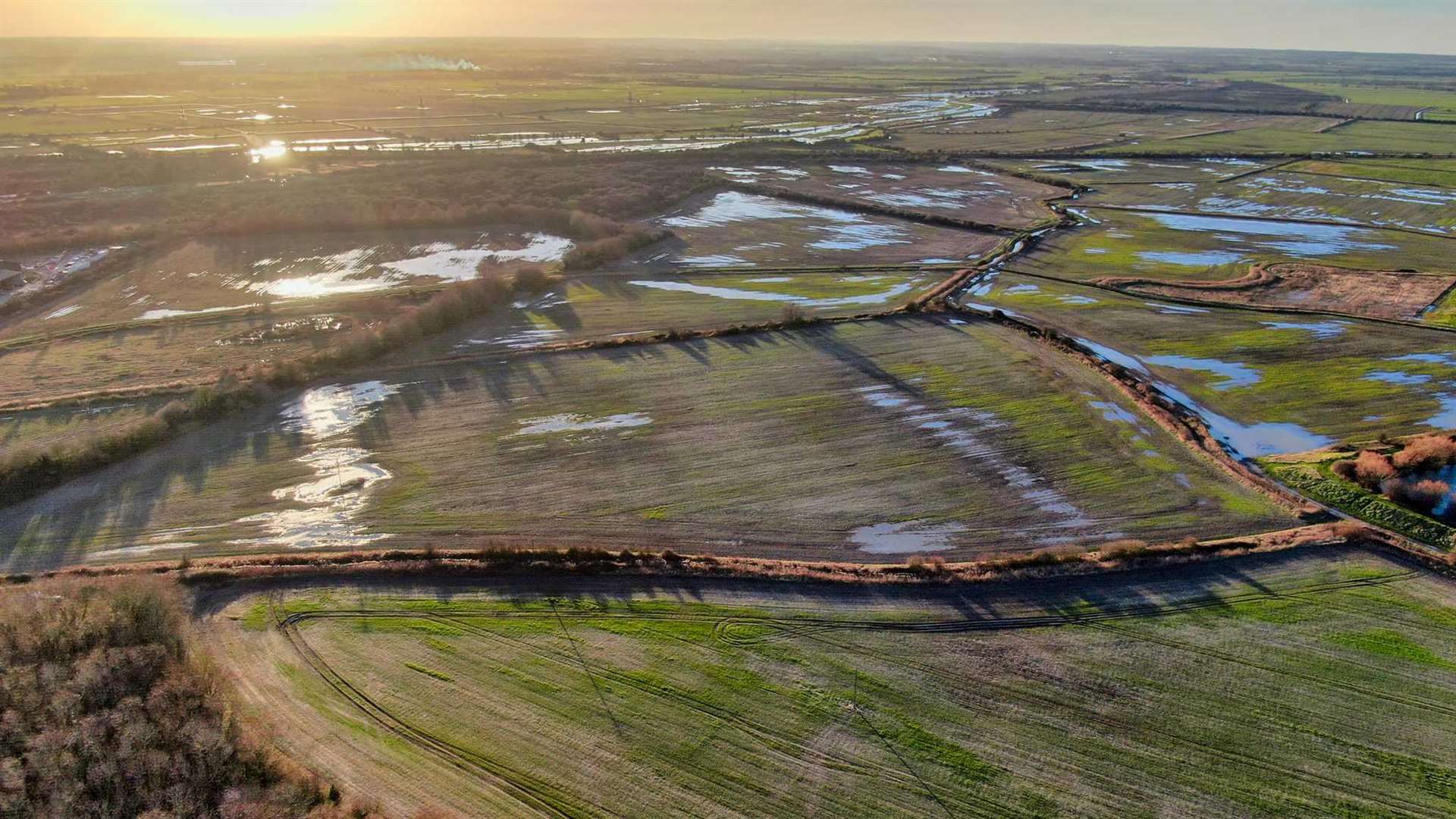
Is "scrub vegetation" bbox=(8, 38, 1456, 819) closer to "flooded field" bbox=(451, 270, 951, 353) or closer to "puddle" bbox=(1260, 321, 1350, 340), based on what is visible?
"flooded field" bbox=(451, 270, 951, 353)

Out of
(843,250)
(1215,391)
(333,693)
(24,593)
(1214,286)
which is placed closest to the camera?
(333,693)

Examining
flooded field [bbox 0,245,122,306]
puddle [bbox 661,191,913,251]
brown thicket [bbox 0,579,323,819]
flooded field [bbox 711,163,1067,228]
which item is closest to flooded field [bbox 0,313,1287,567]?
brown thicket [bbox 0,579,323,819]

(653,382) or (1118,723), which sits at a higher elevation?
(653,382)

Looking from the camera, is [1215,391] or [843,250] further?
[843,250]

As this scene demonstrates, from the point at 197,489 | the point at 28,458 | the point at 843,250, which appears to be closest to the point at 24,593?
the point at 197,489

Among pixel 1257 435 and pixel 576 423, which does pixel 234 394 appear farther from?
pixel 1257 435

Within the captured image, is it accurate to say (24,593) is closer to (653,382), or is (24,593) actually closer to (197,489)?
(197,489)
